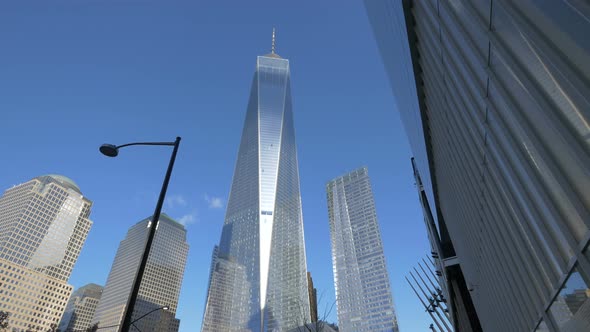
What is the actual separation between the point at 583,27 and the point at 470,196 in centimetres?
692

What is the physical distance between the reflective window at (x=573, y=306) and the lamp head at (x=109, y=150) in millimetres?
11431

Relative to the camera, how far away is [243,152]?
19188 centimetres

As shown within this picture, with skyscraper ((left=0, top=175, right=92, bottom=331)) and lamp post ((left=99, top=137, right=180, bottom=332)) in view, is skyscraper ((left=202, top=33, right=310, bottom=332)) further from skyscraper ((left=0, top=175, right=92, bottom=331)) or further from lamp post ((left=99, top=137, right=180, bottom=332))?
lamp post ((left=99, top=137, right=180, bottom=332))

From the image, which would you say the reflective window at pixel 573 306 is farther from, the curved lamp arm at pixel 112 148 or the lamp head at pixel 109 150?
the lamp head at pixel 109 150

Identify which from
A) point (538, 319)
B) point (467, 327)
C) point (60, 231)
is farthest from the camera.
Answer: point (60, 231)

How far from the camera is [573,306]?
15.0 ft

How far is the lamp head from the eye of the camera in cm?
1079

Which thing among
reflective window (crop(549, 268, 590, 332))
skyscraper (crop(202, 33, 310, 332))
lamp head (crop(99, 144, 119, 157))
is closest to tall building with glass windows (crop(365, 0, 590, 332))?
reflective window (crop(549, 268, 590, 332))

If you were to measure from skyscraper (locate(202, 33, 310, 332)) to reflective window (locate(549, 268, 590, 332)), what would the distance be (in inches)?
6120

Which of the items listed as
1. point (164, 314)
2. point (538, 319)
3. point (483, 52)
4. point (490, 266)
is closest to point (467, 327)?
point (490, 266)

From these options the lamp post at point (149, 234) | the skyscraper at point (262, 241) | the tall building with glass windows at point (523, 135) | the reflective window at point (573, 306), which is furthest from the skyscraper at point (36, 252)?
the reflective window at point (573, 306)

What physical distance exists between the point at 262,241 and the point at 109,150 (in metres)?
157

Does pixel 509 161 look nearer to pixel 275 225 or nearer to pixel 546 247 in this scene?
pixel 546 247

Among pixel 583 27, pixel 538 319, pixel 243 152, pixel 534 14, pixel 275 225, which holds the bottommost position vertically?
pixel 538 319
